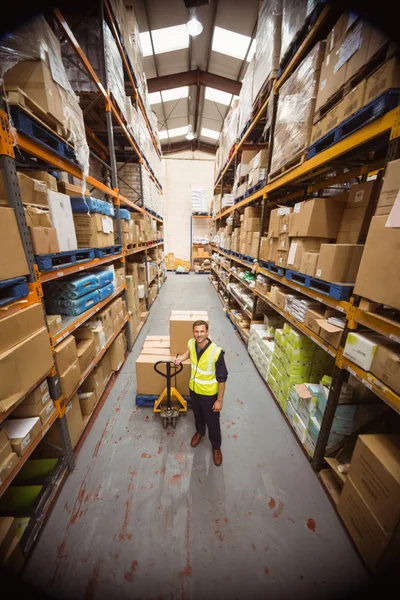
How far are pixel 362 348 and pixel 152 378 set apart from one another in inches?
98.2

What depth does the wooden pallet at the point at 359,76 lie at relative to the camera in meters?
1.58

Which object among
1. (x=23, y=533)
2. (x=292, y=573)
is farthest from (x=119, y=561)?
(x=292, y=573)

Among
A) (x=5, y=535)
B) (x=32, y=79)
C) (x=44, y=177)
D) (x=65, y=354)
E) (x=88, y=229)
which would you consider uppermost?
(x=32, y=79)

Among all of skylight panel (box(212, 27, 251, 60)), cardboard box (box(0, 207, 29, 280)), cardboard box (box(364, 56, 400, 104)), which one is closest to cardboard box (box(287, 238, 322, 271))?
cardboard box (box(364, 56, 400, 104))

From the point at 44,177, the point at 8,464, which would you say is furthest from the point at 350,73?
the point at 8,464

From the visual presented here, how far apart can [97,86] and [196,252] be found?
10862 mm

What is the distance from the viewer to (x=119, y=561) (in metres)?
1.69

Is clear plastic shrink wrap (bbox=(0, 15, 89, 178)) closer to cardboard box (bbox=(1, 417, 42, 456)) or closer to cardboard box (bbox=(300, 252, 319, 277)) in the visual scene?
cardboard box (bbox=(1, 417, 42, 456))

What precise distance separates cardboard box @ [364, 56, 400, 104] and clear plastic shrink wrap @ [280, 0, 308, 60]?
1.59 metres

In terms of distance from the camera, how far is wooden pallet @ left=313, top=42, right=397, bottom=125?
158cm

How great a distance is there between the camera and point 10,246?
1.48 meters

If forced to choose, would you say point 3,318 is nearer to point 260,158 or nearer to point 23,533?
point 23,533

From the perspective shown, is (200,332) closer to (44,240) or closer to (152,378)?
(152,378)

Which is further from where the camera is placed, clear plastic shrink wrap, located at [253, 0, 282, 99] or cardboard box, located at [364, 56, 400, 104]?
clear plastic shrink wrap, located at [253, 0, 282, 99]
